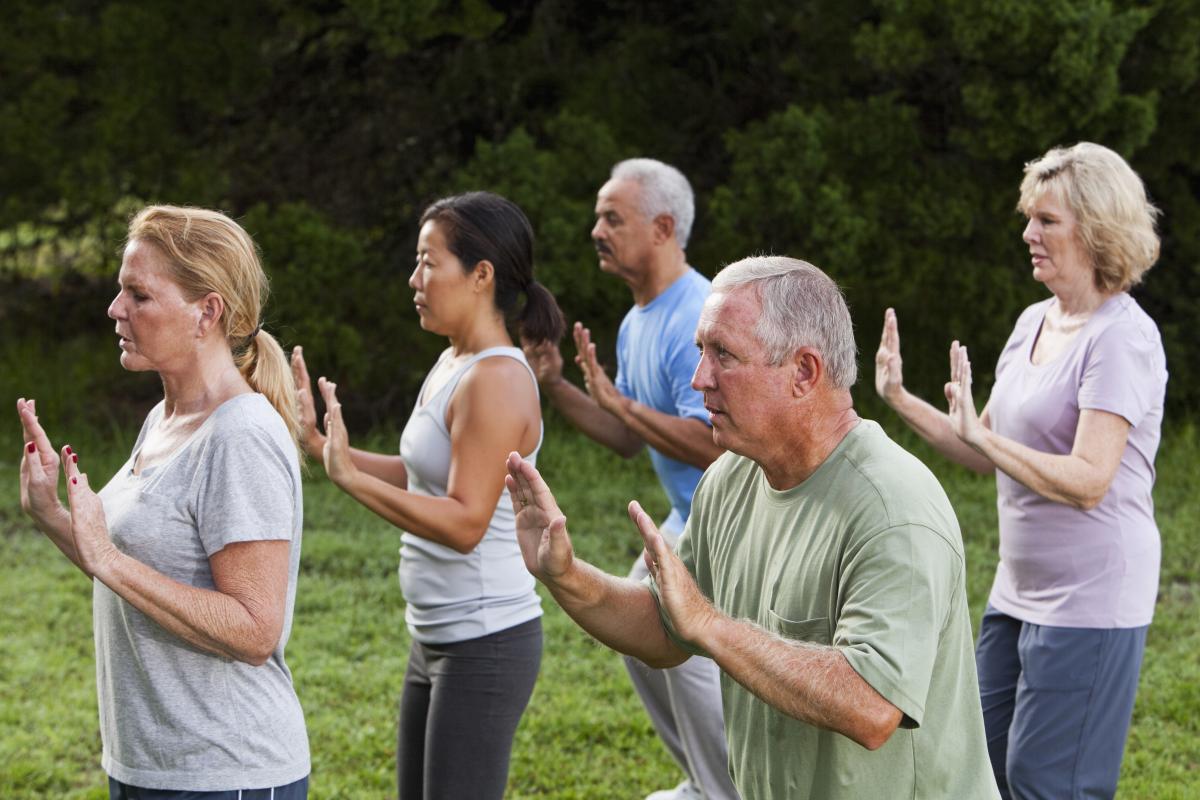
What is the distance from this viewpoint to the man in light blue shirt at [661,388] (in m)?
4.09

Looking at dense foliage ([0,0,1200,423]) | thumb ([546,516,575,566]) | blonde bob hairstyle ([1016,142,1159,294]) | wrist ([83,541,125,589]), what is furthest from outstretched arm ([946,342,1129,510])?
dense foliage ([0,0,1200,423])

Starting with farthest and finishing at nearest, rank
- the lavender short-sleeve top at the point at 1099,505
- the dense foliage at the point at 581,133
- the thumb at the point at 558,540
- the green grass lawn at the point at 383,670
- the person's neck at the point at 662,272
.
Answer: the dense foliage at the point at 581,133 < the green grass lawn at the point at 383,670 < the person's neck at the point at 662,272 < the lavender short-sleeve top at the point at 1099,505 < the thumb at the point at 558,540

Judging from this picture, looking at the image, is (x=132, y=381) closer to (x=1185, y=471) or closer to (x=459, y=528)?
(x=1185, y=471)

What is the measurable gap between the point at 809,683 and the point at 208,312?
50.6 inches

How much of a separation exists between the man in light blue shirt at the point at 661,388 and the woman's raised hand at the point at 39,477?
1.81 metres

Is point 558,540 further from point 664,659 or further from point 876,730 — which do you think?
point 876,730

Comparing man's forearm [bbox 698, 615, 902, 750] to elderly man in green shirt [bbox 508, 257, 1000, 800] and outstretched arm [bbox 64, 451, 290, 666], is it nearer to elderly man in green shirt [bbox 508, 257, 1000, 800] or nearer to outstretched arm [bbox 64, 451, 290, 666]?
elderly man in green shirt [bbox 508, 257, 1000, 800]

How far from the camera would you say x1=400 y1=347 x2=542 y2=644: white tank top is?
333 centimetres

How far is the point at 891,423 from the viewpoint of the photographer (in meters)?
10.3

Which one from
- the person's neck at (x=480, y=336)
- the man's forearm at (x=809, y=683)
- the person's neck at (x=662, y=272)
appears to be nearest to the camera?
the man's forearm at (x=809, y=683)

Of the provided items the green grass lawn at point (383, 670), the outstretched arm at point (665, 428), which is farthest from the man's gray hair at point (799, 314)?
the green grass lawn at point (383, 670)

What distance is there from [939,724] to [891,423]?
8.27 m

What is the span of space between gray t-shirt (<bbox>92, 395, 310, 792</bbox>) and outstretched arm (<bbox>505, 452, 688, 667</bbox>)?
1.48 ft

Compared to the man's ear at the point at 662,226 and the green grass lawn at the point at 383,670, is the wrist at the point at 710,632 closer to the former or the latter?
the man's ear at the point at 662,226
